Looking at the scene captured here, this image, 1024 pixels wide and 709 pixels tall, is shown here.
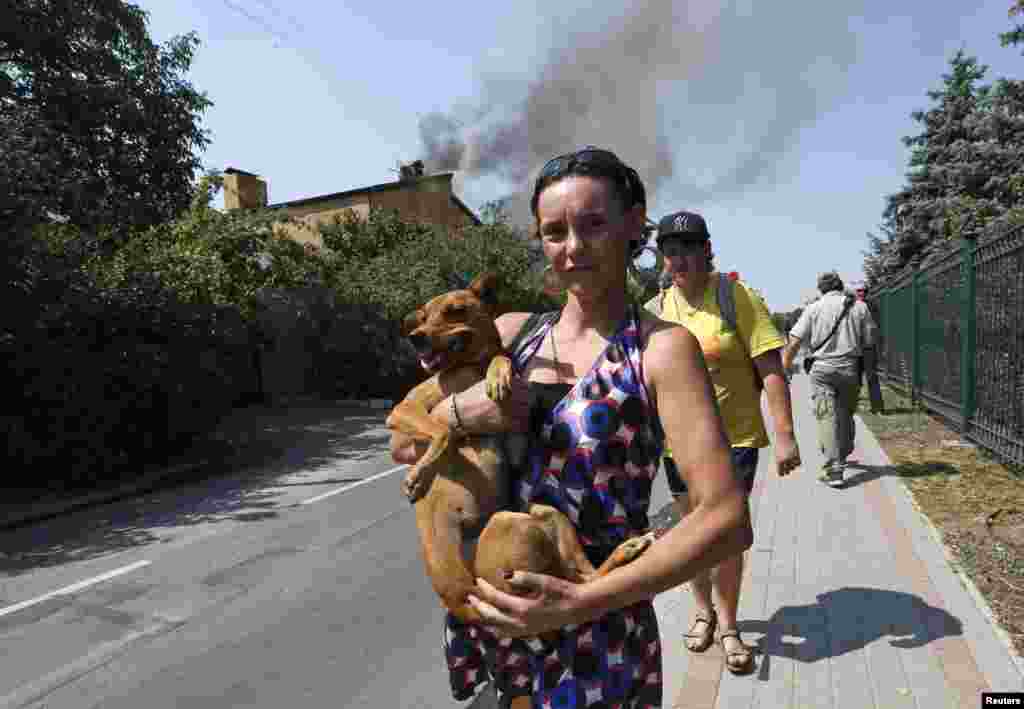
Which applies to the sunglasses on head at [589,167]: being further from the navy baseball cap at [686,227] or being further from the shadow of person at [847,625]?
the shadow of person at [847,625]

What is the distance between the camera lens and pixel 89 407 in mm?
10039

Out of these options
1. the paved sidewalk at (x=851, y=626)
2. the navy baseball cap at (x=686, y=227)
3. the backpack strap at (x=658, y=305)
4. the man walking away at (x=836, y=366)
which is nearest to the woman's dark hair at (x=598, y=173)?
the navy baseball cap at (x=686, y=227)

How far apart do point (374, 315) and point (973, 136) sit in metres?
19.5

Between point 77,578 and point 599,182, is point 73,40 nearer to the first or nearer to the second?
point 77,578

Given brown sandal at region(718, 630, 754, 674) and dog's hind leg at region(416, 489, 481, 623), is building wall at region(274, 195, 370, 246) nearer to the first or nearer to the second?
brown sandal at region(718, 630, 754, 674)

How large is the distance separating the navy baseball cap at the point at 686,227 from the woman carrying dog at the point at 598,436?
1.92m

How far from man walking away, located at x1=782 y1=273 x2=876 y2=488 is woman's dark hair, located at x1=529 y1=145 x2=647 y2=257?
661 centimetres

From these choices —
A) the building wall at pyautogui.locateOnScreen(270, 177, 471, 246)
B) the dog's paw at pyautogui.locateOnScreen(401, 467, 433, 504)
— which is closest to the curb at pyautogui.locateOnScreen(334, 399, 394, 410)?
the building wall at pyautogui.locateOnScreen(270, 177, 471, 246)

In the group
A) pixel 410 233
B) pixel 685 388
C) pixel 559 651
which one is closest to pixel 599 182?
pixel 685 388

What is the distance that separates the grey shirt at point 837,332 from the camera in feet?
25.0

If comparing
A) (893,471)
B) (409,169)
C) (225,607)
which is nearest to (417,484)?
(225,607)

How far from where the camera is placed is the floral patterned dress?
1538 millimetres

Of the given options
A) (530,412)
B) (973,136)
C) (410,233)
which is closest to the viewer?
(530,412)

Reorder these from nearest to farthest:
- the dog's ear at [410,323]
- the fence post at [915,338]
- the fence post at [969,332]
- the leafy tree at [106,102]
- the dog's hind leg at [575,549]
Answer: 1. the dog's hind leg at [575,549]
2. the dog's ear at [410,323]
3. the fence post at [969,332]
4. the fence post at [915,338]
5. the leafy tree at [106,102]
